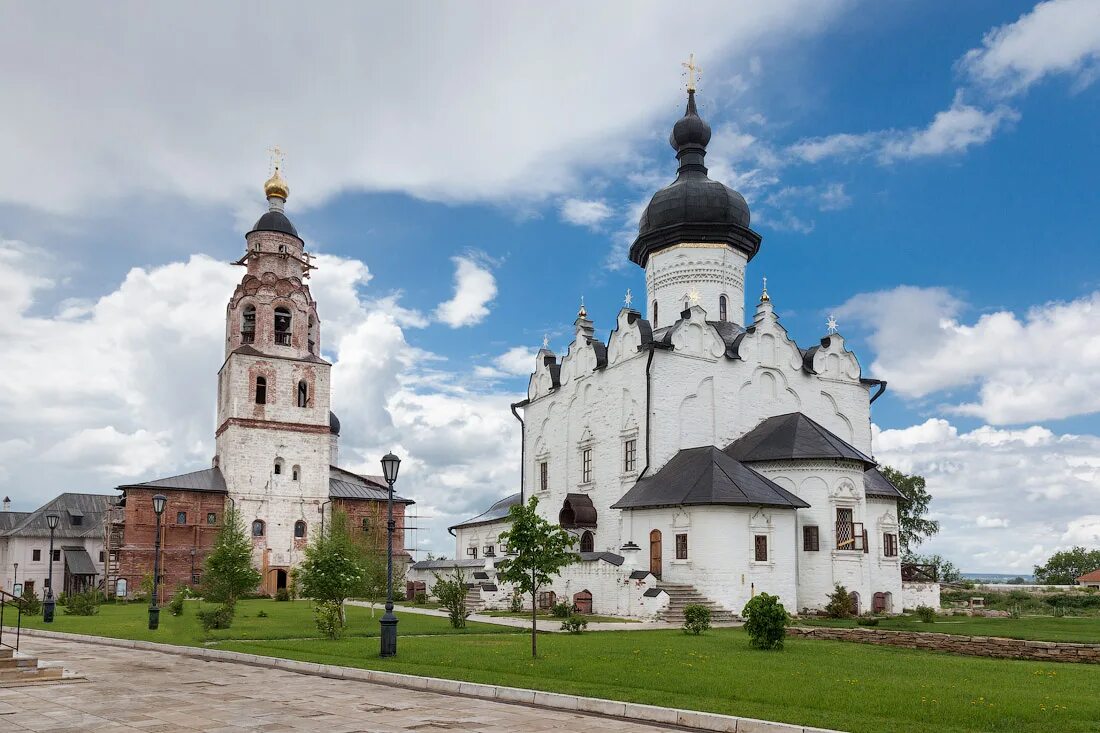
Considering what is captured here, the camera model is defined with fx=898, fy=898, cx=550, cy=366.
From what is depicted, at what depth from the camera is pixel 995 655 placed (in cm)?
1742

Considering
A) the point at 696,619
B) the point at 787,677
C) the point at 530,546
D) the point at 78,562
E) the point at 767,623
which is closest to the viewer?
the point at 787,677

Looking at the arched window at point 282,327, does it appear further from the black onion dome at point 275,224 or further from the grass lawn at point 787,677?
the grass lawn at point 787,677

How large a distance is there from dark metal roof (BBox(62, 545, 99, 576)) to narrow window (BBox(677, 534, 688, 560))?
45004mm

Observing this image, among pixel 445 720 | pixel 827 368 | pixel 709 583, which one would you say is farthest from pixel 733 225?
pixel 445 720

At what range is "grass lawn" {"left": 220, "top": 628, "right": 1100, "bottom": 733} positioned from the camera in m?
10.1

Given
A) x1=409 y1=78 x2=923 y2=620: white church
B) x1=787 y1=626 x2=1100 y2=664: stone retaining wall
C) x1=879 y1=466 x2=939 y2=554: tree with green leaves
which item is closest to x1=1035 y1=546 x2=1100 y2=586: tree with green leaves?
x1=879 y1=466 x2=939 y2=554: tree with green leaves

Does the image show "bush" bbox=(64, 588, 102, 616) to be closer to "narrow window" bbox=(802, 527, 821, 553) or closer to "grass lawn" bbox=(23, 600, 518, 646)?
"grass lawn" bbox=(23, 600, 518, 646)

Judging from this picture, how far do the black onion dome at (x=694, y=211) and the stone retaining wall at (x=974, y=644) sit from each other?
71.7ft

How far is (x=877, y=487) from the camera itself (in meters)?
33.3

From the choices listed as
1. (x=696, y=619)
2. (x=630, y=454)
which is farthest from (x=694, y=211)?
(x=696, y=619)

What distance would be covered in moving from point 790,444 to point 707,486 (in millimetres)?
4257

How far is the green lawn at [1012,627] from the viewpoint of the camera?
64.5 ft

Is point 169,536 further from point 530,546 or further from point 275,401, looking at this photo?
point 530,546

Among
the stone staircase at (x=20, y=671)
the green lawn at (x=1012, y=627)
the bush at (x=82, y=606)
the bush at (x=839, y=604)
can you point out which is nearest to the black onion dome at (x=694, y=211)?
the bush at (x=839, y=604)
